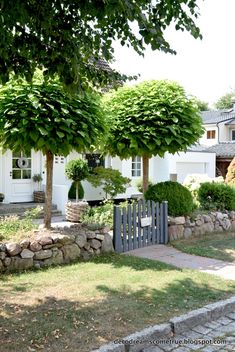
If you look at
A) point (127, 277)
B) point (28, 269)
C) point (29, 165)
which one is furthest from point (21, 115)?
point (29, 165)

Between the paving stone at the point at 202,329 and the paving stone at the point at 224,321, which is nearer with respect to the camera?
the paving stone at the point at 202,329

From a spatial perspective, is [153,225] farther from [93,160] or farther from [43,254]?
[93,160]

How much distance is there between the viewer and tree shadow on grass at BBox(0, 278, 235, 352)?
3.85m

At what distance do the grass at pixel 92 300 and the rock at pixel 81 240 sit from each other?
16.9 inches

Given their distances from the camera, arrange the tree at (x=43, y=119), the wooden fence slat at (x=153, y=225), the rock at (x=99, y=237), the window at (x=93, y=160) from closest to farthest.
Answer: the tree at (x=43, y=119), the rock at (x=99, y=237), the wooden fence slat at (x=153, y=225), the window at (x=93, y=160)

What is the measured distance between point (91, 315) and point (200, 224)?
6.00 metres

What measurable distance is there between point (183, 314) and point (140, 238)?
154 inches

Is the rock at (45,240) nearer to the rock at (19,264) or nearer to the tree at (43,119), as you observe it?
the rock at (19,264)

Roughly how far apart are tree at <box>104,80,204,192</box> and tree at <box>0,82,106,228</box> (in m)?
2.12

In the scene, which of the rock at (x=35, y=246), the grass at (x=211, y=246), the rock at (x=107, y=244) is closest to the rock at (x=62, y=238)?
the rock at (x=35, y=246)

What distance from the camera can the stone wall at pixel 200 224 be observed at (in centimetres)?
927

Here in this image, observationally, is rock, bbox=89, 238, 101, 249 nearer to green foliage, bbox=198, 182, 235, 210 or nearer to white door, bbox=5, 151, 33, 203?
green foliage, bbox=198, 182, 235, 210

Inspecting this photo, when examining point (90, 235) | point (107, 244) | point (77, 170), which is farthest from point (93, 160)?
point (90, 235)

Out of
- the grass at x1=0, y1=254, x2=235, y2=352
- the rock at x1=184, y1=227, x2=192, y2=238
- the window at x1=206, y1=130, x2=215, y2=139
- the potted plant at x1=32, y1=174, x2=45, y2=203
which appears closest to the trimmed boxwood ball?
the rock at x1=184, y1=227, x2=192, y2=238
